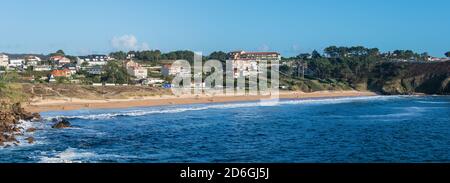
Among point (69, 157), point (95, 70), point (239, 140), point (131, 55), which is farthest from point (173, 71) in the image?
point (69, 157)

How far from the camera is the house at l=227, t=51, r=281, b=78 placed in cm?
12719

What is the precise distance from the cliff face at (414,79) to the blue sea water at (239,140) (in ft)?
224

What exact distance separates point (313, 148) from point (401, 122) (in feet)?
66.9

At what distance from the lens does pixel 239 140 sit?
34.4 meters

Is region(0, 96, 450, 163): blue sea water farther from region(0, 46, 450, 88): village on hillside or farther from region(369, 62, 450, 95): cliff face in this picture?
region(369, 62, 450, 95): cliff face

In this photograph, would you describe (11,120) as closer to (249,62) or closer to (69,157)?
(69,157)

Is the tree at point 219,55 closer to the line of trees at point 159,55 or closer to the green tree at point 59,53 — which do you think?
the line of trees at point 159,55

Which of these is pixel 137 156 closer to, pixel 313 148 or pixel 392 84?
pixel 313 148

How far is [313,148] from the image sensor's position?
3020cm

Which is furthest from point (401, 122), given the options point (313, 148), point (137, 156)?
point (137, 156)

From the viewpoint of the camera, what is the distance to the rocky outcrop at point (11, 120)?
107 feet

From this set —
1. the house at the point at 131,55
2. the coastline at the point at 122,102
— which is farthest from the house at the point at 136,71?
the house at the point at 131,55

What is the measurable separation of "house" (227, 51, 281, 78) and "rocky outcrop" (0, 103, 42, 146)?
7254 cm
